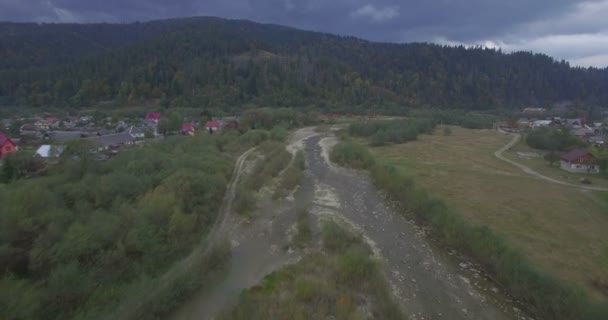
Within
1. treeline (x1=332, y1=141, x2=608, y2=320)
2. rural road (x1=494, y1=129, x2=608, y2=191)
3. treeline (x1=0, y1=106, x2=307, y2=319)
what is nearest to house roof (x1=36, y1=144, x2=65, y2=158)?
treeline (x1=0, y1=106, x2=307, y2=319)

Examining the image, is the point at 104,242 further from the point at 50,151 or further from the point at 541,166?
Result: the point at 541,166

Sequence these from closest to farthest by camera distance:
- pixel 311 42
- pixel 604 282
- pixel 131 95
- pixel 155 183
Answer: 1. pixel 604 282
2. pixel 155 183
3. pixel 131 95
4. pixel 311 42

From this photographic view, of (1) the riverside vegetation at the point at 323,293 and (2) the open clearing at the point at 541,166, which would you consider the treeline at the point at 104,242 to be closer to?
(1) the riverside vegetation at the point at 323,293

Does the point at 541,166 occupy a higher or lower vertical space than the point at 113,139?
lower

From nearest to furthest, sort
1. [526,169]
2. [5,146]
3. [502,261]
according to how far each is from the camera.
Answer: [502,261], [5,146], [526,169]

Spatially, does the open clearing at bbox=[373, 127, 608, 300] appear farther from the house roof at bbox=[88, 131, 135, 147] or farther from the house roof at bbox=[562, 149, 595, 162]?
the house roof at bbox=[88, 131, 135, 147]

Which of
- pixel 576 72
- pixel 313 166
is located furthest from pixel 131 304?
pixel 576 72

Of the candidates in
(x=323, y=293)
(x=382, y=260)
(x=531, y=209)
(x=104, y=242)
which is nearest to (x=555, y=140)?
(x=531, y=209)

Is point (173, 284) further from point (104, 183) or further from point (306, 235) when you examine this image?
point (104, 183)
